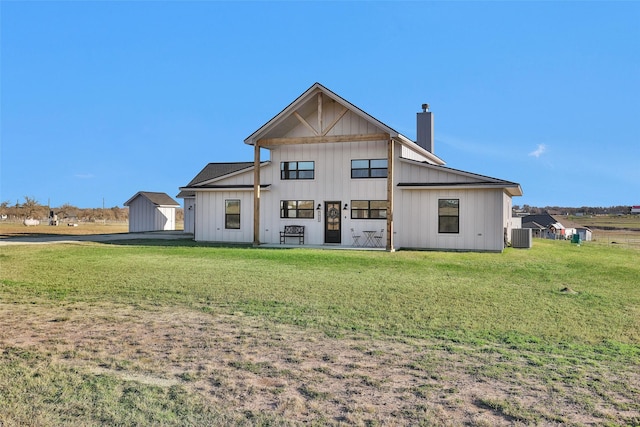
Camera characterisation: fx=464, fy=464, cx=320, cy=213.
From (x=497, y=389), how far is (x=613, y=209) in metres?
140

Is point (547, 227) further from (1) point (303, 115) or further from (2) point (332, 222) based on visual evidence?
(1) point (303, 115)

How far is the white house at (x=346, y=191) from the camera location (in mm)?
20156

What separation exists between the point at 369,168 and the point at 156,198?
908 inches

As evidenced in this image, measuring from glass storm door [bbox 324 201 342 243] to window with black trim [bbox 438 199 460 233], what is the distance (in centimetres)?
466

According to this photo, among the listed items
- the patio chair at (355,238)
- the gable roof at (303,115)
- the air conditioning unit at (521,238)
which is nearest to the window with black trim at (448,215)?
the gable roof at (303,115)

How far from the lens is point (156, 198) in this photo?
38.4 meters

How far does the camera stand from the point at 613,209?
400 ft

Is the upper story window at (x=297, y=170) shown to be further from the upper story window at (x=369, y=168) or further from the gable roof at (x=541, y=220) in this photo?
the gable roof at (x=541, y=220)

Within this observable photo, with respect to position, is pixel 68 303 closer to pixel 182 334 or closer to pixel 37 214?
pixel 182 334

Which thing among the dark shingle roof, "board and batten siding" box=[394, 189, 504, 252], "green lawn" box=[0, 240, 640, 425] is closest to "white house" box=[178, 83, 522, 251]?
"board and batten siding" box=[394, 189, 504, 252]

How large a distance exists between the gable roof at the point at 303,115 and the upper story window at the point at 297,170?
1606 millimetres

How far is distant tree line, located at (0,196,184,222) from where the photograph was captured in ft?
205

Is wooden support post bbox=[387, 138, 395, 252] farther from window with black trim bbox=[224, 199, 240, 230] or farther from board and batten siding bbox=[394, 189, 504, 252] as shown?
window with black trim bbox=[224, 199, 240, 230]

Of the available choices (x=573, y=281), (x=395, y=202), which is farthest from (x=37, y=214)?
(x=573, y=281)
